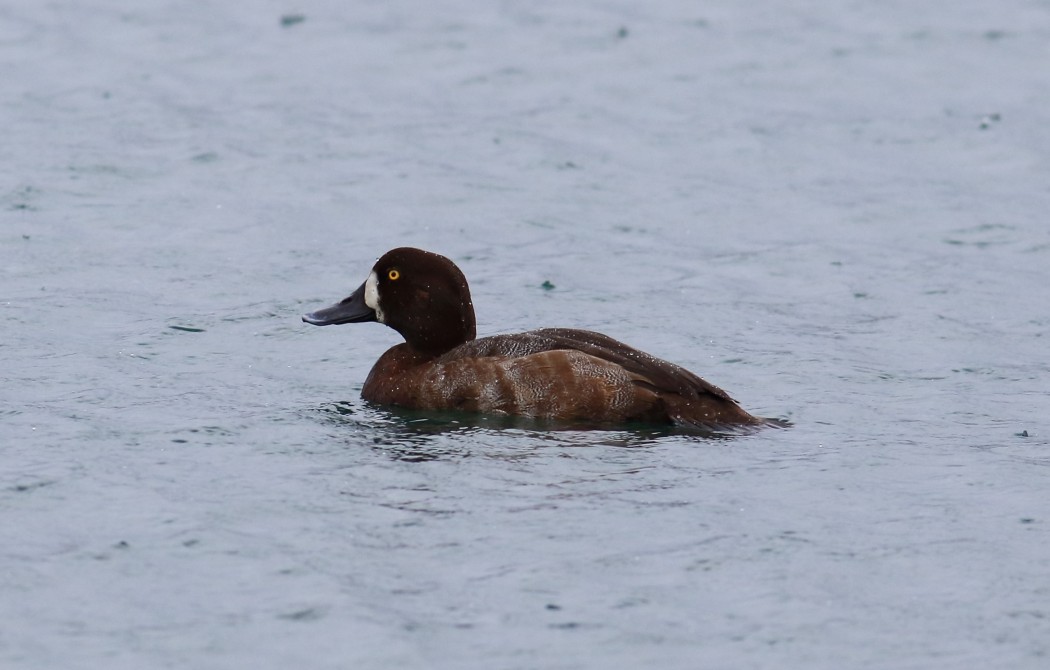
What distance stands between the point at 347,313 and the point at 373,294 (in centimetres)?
20

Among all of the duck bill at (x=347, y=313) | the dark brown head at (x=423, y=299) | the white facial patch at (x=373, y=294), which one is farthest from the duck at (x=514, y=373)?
the duck bill at (x=347, y=313)

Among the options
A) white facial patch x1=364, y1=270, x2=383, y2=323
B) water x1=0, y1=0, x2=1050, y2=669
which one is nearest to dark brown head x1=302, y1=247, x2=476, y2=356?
white facial patch x1=364, y1=270, x2=383, y2=323

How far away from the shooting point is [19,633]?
17.2 feet

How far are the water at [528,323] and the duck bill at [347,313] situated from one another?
0.31 m

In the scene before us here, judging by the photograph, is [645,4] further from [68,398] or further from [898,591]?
[898,591]

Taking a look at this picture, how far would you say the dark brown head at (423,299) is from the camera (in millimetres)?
8227

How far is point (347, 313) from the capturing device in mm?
8547

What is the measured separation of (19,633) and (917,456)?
12.2 ft

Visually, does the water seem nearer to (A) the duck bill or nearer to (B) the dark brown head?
(A) the duck bill

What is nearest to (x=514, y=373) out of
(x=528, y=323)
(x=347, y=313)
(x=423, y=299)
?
(x=423, y=299)

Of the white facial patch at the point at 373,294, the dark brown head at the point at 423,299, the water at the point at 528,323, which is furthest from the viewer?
the white facial patch at the point at 373,294

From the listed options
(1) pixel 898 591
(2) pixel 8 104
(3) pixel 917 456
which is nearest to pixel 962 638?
(1) pixel 898 591

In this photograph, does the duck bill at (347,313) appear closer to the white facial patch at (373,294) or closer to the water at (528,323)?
the white facial patch at (373,294)

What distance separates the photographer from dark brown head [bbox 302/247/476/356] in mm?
8227
